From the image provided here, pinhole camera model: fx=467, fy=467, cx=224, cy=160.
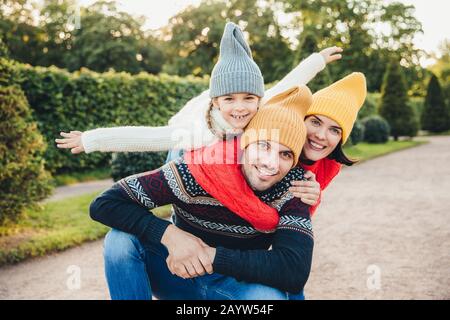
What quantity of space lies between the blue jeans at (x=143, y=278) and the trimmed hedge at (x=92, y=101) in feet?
26.6

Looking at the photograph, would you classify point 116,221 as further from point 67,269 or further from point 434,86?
point 434,86

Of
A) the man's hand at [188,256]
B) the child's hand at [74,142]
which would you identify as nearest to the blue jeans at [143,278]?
the man's hand at [188,256]

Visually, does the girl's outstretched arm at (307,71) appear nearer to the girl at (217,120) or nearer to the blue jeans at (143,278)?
the girl at (217,120)

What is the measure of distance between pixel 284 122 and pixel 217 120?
700 millimetres

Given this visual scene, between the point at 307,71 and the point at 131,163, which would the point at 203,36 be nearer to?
the point at 131,163

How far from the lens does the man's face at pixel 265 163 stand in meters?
1.98

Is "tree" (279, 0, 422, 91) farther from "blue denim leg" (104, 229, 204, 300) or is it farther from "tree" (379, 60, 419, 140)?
"blue denim leg" (104, 229, 204, 300)

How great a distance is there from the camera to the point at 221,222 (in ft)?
7.12

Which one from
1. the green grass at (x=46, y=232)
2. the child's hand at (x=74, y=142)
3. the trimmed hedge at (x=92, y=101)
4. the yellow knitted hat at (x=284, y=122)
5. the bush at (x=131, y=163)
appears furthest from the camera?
the trimmed hedge at (x=92, y=101)

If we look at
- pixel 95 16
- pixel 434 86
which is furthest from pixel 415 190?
pixel 95 16

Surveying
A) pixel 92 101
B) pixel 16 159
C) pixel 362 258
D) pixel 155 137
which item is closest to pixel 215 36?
pixel 92 101

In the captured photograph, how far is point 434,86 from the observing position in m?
26.5
